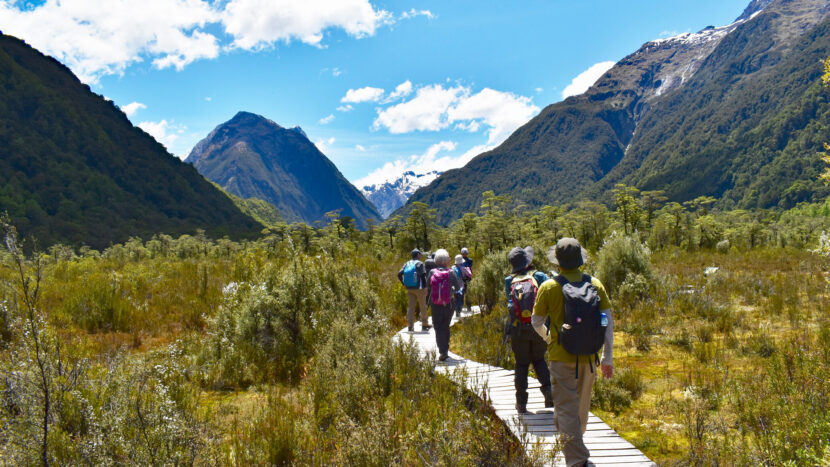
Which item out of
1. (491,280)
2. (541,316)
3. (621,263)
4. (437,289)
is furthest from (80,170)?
(541,316)

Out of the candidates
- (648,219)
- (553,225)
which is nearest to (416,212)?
(553,225)

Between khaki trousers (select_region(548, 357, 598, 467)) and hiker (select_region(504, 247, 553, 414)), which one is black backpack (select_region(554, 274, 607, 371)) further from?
hiker (select_region(504, 247, 553, 414))

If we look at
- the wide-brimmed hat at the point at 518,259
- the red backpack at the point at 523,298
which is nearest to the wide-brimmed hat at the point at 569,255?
the red backpack at the point at 523,298

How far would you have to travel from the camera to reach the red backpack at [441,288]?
6.39 meters

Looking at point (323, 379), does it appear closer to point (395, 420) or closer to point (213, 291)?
point (395, 420)

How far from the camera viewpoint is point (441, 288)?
6.46 m

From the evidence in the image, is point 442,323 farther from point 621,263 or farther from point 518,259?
point 621,263

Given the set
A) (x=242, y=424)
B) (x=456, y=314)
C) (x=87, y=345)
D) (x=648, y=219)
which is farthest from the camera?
(x=648, y=219)

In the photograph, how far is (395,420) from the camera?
3.73 m

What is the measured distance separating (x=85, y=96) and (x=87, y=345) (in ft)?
591

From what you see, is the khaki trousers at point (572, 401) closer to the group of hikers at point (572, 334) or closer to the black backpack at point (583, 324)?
the group of hikers at point (572, 334)

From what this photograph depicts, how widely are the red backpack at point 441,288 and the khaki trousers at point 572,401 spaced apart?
109 inches

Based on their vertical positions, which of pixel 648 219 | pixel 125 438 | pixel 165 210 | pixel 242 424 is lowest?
pixel 242 424

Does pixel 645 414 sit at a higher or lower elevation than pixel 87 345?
lower
